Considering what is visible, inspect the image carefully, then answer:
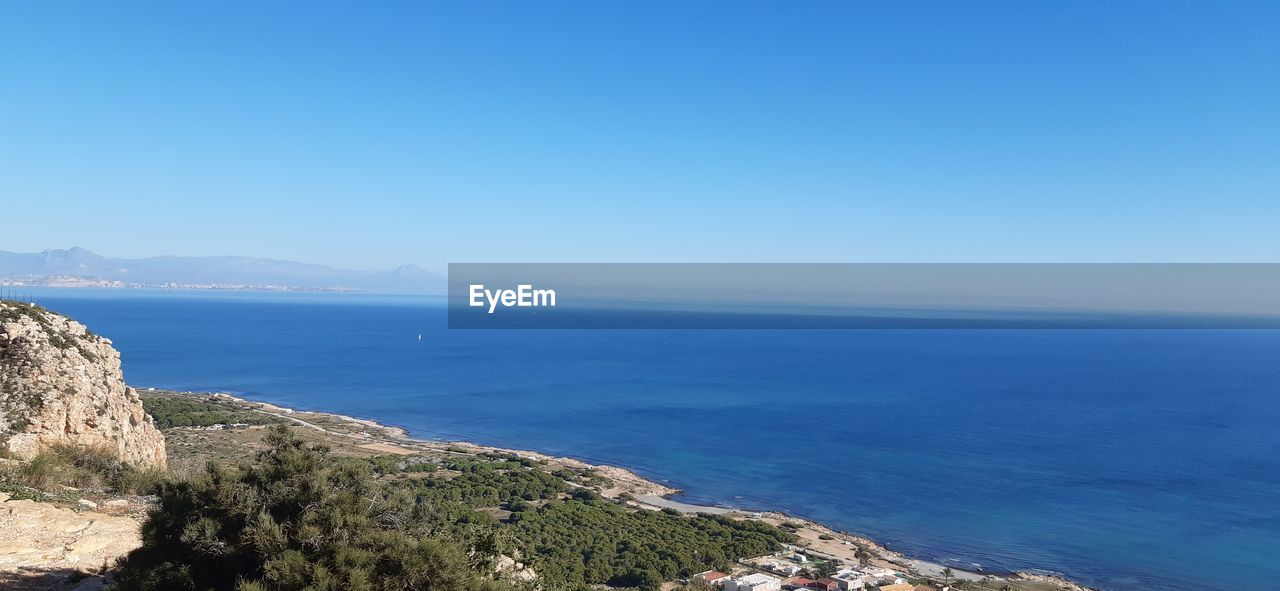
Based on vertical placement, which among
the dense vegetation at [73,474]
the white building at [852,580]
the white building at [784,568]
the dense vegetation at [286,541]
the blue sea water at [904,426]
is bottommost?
the blue sea water at [904,426]

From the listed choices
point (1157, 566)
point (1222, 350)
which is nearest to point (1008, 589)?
point (1157, 566)

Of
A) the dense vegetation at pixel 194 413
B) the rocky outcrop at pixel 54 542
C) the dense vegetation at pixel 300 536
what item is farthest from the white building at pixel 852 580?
the dense vegetation at pixel 194 413

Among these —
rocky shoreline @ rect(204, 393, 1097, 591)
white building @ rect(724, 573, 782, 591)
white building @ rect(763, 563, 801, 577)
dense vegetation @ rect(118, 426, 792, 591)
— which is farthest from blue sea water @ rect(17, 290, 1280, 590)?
dense vegetation @ rect(118, 426, 792, 591)

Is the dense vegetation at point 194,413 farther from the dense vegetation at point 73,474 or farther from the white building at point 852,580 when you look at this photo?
the white building at point 852,580

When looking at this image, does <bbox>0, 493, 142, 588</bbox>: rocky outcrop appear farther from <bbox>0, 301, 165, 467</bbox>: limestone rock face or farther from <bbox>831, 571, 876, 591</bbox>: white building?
<bbox>831, 571, 876, 591</bbox>: white building

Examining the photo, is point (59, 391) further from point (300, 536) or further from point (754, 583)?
point (754, 583)

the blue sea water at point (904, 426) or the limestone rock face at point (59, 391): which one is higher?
the limestone rock face at point (59, 391)

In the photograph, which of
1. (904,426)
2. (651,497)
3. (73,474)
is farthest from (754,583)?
(904,426)
